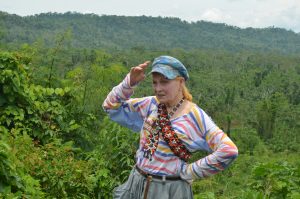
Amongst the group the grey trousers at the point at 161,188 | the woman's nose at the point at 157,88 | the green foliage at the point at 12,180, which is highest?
the woman's nose at the point at 157,88

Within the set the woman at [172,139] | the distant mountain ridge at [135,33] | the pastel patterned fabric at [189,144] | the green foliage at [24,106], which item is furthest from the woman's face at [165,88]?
the distant mountain ridge at [135,33]

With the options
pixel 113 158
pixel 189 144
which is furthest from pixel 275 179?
pixel 189 144

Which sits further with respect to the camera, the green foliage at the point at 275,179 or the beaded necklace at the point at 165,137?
the green foliage at the point at 275,179

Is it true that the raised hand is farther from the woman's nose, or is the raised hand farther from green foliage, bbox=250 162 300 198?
green foliage, bbox=250 162 300 198

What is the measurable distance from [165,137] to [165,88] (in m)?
0.26

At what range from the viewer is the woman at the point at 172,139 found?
2.48 meters

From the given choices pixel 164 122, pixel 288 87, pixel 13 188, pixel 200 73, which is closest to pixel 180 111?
pixel 164 122

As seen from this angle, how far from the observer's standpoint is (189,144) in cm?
251

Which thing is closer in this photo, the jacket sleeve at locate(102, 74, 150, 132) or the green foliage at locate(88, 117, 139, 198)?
the jacket sleeve at locate(102, 74, 150, 132)

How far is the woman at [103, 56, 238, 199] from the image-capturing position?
2482 mm

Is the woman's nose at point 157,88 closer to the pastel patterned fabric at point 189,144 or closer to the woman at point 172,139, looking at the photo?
the woman at point 172,139

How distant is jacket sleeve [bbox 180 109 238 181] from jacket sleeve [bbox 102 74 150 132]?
388 mm

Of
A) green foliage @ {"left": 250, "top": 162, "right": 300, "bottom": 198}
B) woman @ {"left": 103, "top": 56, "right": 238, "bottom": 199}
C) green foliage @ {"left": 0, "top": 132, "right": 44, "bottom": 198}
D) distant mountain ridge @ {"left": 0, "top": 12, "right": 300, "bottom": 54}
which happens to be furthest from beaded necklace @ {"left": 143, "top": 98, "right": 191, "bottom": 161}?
distant mountain ridge @ {"left": 0, "top": 12, "right": 300, "bottom": 54}

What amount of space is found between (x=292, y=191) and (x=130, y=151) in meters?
1.47
